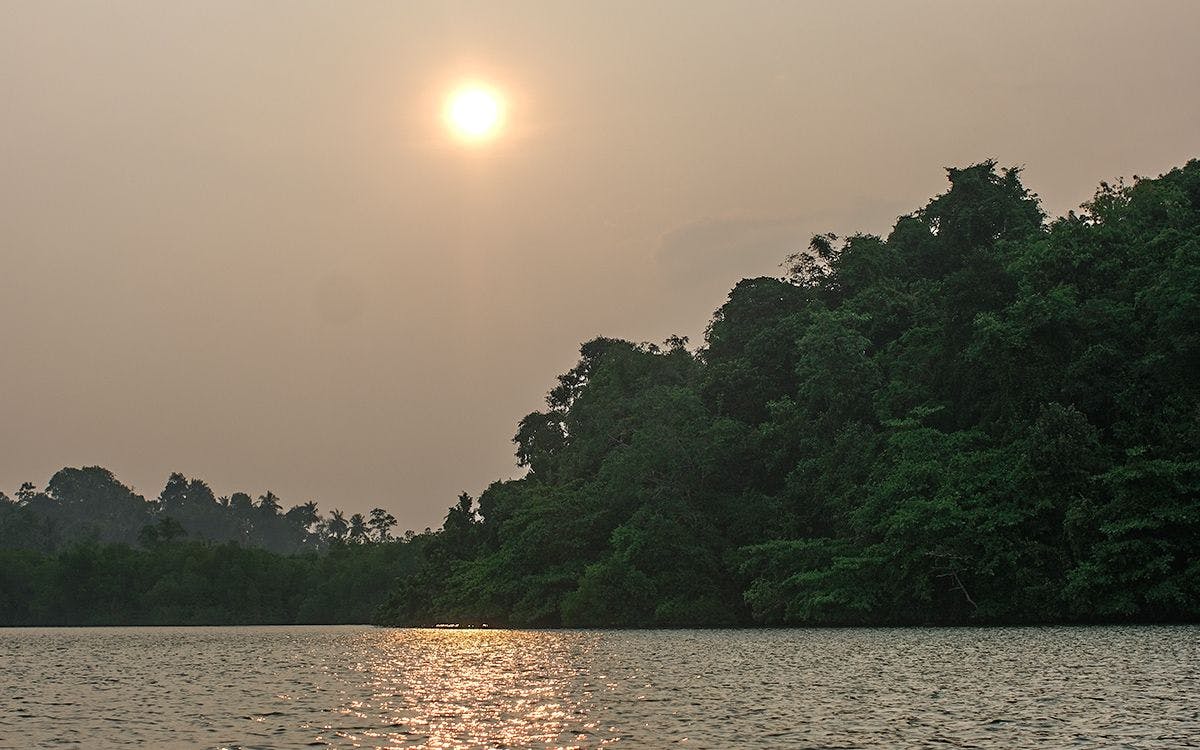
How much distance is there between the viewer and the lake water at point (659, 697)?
827 inches

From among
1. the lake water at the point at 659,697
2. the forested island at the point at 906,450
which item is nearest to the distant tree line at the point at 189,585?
the forested island at the point at 906,450

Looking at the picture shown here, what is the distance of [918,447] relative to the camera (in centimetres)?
6700

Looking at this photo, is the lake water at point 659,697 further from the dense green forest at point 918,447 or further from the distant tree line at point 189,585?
the distant tree line at point 189,585

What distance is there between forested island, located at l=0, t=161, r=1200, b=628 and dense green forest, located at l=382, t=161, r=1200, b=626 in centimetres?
15

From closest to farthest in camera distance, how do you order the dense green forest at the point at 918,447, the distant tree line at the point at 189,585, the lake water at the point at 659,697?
1. the lake water at the point at 659,697
2. the dense green forest at the point at 918,447
3. the distant tree line at the point at 189,585

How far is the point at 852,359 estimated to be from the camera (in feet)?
248

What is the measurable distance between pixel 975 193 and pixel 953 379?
15.2 m

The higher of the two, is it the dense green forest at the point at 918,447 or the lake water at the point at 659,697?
the dense green forest at the point at 918,447

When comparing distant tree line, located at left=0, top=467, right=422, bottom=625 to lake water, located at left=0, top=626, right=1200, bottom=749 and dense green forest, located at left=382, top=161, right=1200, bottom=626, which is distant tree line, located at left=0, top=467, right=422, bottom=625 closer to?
dense green forest, located at left=382, top=161, right=1200, bottom=626

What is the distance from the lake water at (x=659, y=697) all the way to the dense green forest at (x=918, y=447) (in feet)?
29.0

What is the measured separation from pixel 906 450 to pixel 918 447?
712mm

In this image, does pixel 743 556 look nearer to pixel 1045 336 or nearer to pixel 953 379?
pixel 953 379

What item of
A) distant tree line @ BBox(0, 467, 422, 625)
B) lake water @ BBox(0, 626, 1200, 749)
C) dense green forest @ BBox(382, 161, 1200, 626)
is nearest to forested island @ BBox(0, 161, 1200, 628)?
dense green forest @ BBox(382, 161, 1200, 626)

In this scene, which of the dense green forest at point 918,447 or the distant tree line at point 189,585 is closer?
the dense green forest at point 918,447
